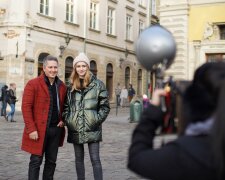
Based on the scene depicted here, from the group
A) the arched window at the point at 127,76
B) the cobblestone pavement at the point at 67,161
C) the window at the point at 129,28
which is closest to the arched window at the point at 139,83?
the arched window at the point at 127,76

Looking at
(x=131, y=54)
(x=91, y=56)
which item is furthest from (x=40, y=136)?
(x=131, y=54)

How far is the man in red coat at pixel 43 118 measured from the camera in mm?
4945

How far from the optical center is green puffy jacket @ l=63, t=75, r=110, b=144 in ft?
16.8

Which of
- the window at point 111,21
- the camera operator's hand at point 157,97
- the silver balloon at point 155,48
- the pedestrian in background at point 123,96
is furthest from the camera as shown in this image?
the window at point 111,21

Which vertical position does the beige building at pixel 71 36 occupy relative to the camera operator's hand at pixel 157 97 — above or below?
above

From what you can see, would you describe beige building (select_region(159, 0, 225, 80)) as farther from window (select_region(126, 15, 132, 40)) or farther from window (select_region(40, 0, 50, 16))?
window (select_region(126, 15, 132, 40))

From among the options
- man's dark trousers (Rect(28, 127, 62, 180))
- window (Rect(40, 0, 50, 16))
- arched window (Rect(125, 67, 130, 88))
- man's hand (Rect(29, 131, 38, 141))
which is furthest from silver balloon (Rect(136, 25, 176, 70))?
arched window (Rect(125, 67, 130, 88))

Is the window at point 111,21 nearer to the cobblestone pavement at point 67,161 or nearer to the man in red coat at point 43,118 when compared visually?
the cobblestone pavement at point 67,161

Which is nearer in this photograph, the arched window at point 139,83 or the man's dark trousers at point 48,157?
the man's dark trousers at point 48,157

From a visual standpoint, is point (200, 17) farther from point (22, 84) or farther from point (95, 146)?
point (95, 146)

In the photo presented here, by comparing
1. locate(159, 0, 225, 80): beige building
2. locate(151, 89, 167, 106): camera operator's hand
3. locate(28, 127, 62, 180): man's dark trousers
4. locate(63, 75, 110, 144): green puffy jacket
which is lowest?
locate(28, 127, 62, 180): man's dark trousers

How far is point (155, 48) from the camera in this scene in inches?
86.3

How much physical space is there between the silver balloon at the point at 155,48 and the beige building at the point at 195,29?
53.3 ft

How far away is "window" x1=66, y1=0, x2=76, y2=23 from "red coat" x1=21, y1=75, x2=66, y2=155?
72.6 feet
